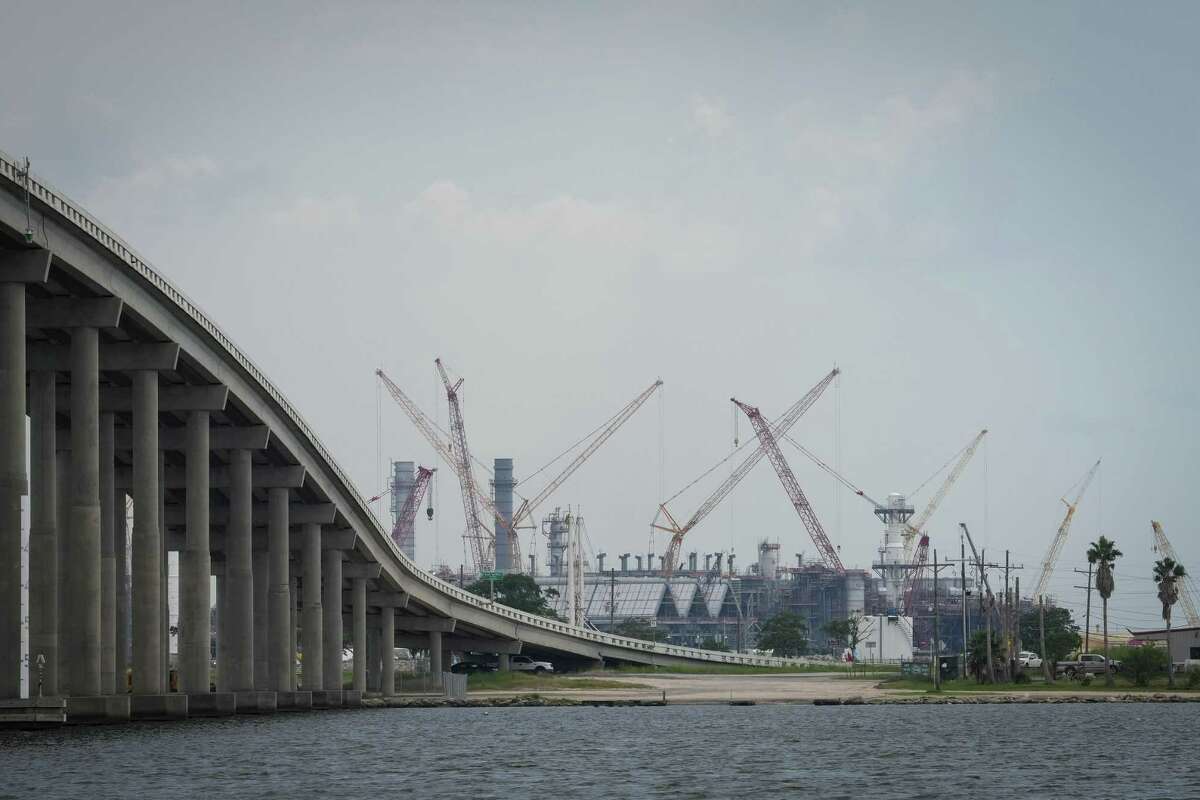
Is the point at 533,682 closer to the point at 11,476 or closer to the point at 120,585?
the point at 120,585

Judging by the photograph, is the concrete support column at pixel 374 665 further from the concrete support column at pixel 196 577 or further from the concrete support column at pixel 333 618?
the concrete support column at pixel 196 577

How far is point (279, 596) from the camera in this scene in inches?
4626

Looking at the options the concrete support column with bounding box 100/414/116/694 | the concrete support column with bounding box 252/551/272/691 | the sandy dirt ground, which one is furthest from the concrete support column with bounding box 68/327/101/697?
the sandy dirt ground

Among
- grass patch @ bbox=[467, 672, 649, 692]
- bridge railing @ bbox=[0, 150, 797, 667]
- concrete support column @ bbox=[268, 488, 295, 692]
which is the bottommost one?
grass patch @ bbox=[467, 672, 649, 692]

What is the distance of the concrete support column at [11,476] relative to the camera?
216ft

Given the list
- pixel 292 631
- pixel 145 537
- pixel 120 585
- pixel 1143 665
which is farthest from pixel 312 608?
pixel 1143 665

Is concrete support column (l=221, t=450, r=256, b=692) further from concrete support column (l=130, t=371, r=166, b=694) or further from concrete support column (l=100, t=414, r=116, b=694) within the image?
concrete support column (l=130, t=371, r=166, b=694)

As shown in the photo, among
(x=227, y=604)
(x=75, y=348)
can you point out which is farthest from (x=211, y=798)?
(x=227, y=604)

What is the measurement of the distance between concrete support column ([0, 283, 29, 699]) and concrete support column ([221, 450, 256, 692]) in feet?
114

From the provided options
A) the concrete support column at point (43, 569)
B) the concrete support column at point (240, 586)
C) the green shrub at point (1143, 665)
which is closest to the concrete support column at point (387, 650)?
the concrete support column at point (240, 586)

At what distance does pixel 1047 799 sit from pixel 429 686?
4966 inches

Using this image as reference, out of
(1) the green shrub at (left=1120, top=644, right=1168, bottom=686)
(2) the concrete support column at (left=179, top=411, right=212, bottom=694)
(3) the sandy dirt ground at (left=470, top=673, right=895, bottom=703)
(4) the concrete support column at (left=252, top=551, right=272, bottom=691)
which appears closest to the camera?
(2) the concrete support column at (left=179, top=411, right=212, bottom=694)

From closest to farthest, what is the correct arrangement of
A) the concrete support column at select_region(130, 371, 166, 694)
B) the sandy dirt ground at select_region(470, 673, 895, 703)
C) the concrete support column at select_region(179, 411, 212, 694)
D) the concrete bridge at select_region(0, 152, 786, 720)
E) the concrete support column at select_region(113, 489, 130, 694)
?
the concrete bridge at select_region(0, 152, 786, 720) → the concrete support column at select_region(130, 371, 166, 694) → the concrete support column at select_region(179, 411, 212, 694) → the concrete support column at select_region(113, 489, 130, 694) → the sandy dirt ground at select_region(470, 673, 895, 703)

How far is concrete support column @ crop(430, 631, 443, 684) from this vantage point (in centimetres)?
17300
